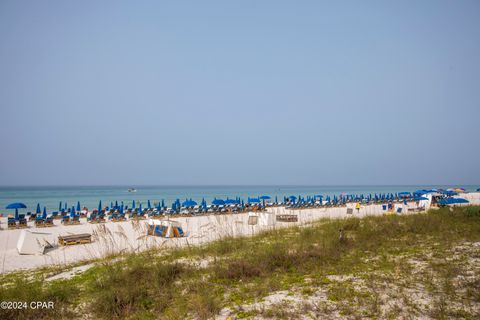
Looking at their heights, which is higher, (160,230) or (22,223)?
(160,230)

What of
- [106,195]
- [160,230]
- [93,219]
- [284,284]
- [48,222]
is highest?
[284,284]

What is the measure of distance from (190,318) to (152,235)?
10.5 m

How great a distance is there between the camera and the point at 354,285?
14.2 ft

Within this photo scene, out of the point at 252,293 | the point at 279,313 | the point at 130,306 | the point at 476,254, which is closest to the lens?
the point at 279,313

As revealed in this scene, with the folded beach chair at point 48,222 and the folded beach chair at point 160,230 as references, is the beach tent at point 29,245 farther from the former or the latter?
the folded beach chair at point 48,222

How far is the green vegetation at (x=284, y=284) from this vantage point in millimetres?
3645

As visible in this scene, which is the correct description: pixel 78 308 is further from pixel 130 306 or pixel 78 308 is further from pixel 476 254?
pixel 476 254

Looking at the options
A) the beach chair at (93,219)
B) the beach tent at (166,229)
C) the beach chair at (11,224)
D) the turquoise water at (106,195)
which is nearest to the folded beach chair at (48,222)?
the beach chair at (11,224)

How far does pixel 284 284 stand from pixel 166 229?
9.36 metres

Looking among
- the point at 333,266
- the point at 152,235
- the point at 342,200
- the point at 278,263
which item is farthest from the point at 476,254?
the point at 342,200

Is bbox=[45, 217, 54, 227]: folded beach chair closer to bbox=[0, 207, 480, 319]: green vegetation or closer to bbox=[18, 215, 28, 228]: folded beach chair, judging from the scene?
bbox=[18, 215, 28, 228]: folded beach chair

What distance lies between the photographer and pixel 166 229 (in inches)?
508

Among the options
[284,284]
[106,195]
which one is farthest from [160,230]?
[106,195]

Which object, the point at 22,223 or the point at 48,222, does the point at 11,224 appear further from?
the point at 48,222
